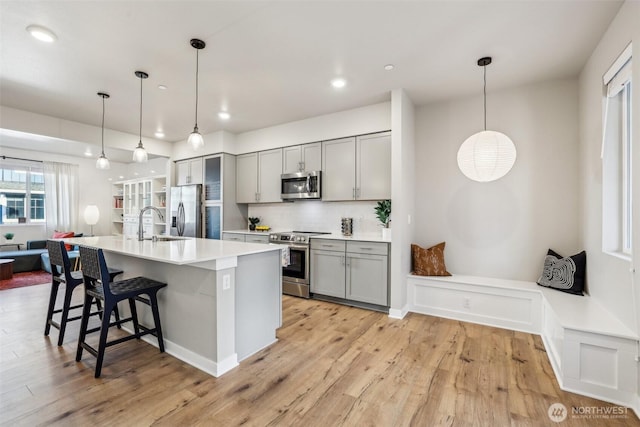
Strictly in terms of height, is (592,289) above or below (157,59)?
below

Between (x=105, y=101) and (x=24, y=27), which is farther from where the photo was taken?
(x=105, y=101)

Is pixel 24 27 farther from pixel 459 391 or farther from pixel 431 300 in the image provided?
pixel 431 300

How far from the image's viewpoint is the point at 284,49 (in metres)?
2.66

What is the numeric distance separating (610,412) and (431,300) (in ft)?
5.82

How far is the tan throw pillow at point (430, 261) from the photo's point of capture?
360 centimetres

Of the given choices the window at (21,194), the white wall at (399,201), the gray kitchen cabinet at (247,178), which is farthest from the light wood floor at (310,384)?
the window at (21,194)

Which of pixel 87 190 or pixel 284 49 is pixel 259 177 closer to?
pixel 284 49

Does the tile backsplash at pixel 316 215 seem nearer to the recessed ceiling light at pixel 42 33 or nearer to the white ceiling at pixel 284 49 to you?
the white ceiling at pixel 284 49

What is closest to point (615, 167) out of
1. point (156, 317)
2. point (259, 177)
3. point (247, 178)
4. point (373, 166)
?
point (373, 166)

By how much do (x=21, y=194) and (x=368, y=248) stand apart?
320 inches

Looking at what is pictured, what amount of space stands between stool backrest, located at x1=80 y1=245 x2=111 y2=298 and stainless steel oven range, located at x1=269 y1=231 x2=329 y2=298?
7.75ft

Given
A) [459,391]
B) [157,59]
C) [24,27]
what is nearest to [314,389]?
[459,391]

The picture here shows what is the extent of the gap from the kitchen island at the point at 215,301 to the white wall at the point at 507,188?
7.64 feet

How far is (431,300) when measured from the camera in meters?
3.53
